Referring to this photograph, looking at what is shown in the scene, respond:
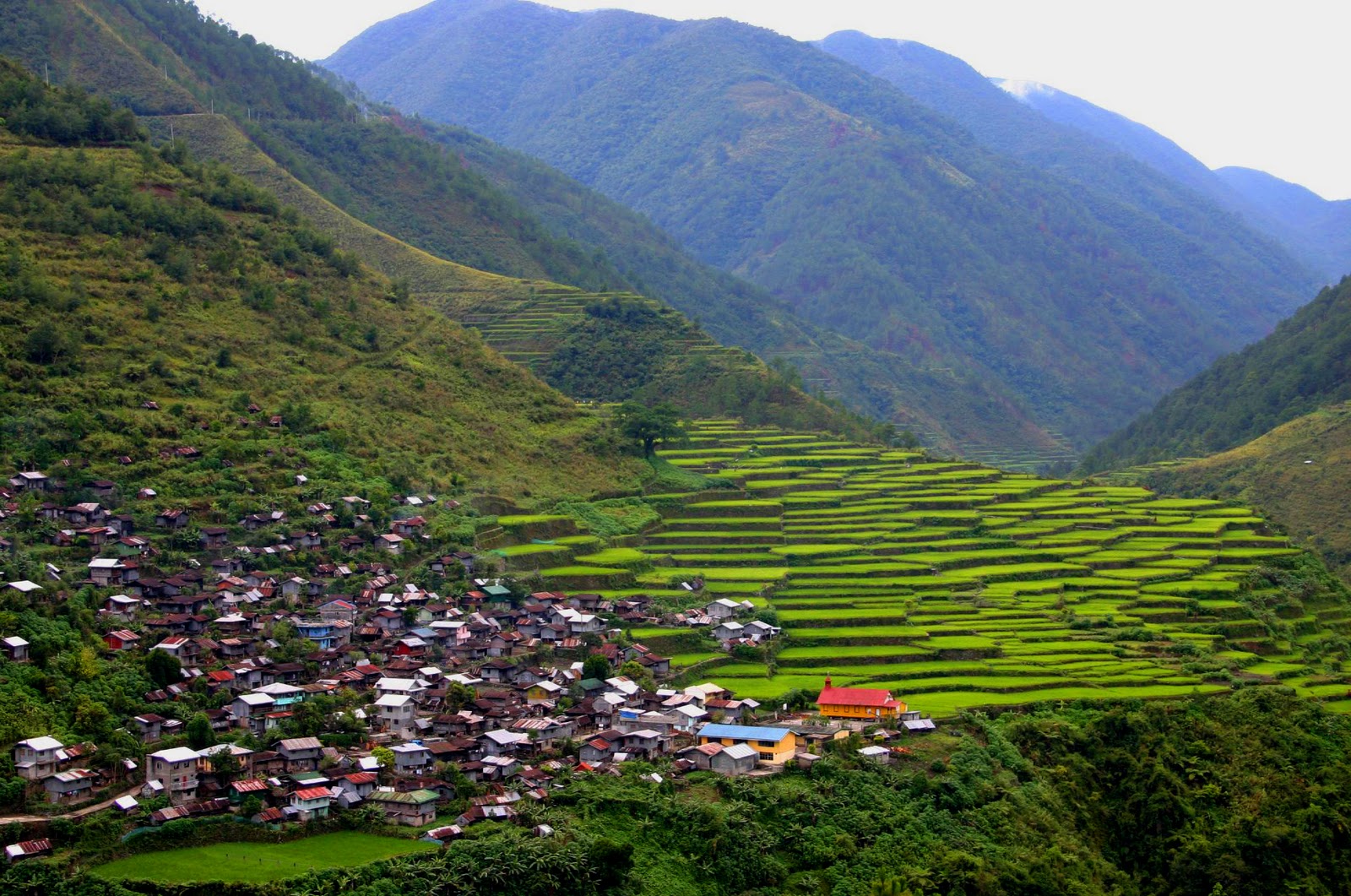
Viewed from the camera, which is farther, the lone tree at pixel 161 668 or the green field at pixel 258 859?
the lone tree at pixel 161 668

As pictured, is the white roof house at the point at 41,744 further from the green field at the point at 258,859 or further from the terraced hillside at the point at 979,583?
the terraced hillside at the point at 979,583

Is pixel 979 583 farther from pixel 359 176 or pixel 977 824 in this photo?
pixel 359 176

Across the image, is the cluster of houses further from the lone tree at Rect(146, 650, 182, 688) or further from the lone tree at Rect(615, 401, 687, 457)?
the lone tree at Rect(615, 401, 687, 457)

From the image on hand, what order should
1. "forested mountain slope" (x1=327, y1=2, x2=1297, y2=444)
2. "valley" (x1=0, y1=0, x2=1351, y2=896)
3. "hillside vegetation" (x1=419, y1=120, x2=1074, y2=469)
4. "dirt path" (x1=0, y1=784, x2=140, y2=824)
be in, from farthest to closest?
"forested mountain slope" (x1=327, y1=2, x2=1297, y2=444), "hillside vegetation" (x1=419, y1=120, x2=1074, y2=469), "valley" (x1=0, y1=0, x2=1351, y2=896), "dirt path" (x1=0, y1=784, x2=140, y2=824)

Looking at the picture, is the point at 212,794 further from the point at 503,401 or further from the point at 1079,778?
the point at 503,401

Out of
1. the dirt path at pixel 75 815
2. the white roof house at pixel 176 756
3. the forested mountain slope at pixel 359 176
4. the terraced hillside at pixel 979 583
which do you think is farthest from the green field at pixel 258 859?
the forested mountain slope at pixel 359 176

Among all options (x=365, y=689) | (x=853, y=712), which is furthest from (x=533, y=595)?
(x=853, y=712)

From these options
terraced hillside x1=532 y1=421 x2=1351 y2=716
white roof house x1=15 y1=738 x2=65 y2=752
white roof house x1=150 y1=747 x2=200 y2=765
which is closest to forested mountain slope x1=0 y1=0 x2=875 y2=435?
terraced hillside x1=532 y1=421 x2=1351 y2=716
